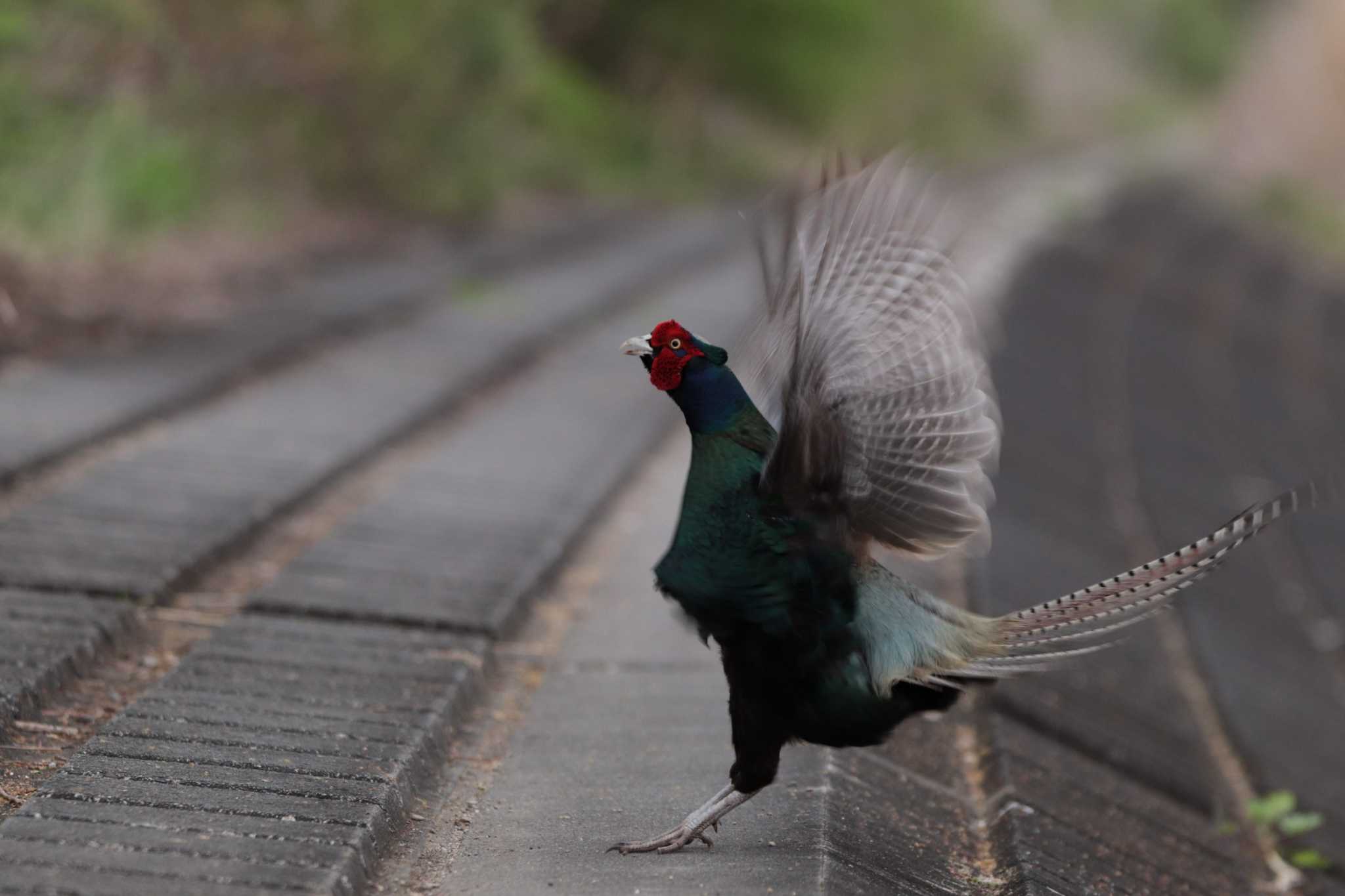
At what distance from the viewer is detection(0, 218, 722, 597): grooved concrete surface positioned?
13.0 ft

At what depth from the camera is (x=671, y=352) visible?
280 cm

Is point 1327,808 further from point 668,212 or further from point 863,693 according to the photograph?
point 668,212

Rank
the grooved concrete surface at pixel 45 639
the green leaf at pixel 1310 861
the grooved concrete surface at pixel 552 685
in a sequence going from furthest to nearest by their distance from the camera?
the green leaf at pixel 1310 861, the grooved concrete surface at pixel 45 639, the grooved concrete surface at pixel 552 685

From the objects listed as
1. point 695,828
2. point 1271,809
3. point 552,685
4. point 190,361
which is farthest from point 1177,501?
point 695,828

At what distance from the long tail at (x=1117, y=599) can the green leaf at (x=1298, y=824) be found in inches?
47.7

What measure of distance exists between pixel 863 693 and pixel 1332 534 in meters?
Answer: 5.98

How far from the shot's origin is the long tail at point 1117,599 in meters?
2.81

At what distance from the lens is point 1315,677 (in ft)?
19.3

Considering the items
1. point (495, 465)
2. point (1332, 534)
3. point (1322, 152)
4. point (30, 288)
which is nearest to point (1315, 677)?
point (1332, 534)

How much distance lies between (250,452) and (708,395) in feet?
8.94

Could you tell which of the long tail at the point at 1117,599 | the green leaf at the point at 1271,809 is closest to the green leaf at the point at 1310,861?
the green leaf at the point at 1271,809

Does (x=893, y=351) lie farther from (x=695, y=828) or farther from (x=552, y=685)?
(x=552, y=685)

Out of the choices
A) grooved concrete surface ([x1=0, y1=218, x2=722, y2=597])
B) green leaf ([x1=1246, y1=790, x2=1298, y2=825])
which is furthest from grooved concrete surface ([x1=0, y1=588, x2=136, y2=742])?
green leaf ([x1=1246, y1=790, x2=1298, y2=825])

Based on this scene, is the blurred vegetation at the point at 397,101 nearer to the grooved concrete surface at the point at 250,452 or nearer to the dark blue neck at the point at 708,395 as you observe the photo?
the dark blue neck at the point at 708,395
